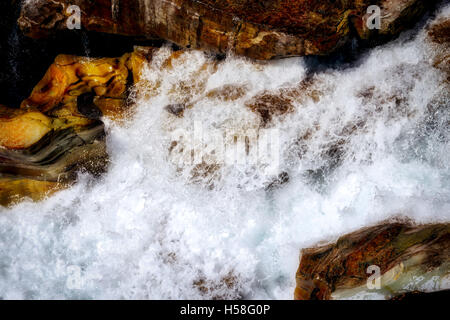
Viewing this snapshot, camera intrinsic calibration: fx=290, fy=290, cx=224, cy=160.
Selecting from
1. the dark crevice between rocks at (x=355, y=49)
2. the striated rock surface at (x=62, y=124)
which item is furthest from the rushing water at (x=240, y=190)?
the striated rock surface at (x=62, y=124)

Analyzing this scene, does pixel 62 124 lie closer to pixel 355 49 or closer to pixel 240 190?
pixel 240 190

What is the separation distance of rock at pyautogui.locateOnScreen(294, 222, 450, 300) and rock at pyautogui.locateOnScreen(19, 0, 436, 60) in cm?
241

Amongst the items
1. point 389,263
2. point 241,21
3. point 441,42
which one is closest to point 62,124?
point 241,21

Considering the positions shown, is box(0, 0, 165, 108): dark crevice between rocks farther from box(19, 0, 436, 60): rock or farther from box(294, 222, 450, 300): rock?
box(294, 222, 450, 300): rock

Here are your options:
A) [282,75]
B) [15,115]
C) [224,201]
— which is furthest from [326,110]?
[15,115]

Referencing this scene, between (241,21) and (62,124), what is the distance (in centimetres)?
256

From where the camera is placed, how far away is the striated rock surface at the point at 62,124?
3275 mm

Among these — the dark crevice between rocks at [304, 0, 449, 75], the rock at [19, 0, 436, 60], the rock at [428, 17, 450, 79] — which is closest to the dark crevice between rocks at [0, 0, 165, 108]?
the rock at [19, 0, 436, 60]

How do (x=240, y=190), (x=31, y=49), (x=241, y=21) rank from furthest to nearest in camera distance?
(x=31, y=49) < (x=240, y=190) < (x=241, y=21)

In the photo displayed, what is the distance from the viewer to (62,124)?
3439mm

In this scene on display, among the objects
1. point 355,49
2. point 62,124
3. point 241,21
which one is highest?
point 241,21

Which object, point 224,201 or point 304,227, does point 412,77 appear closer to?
point 304,227

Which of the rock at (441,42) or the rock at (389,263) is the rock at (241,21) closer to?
the rock at (441,42)

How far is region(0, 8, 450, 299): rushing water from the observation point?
3.81 meters
